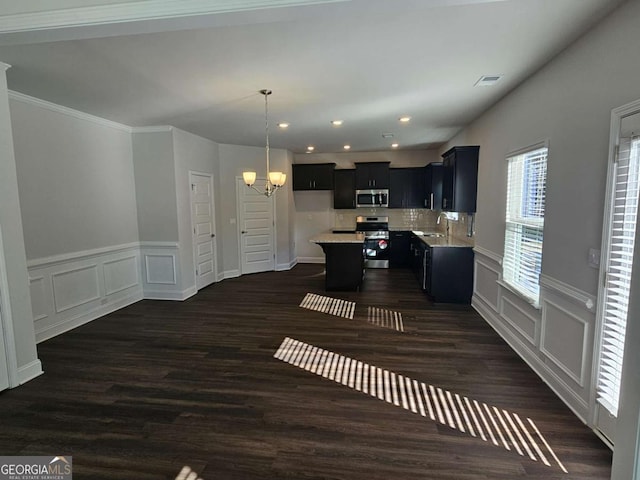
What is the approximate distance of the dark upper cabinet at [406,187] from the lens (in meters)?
7.42

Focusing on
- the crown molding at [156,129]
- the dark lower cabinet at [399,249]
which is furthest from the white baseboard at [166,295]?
the dark lower cabinet at [399,249]

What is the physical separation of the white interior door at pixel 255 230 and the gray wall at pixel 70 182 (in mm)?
2250

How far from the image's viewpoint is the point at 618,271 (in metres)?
1.98

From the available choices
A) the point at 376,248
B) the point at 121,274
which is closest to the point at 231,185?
the point at 121,274

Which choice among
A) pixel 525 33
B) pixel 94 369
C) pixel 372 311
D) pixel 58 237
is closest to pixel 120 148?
pixel 58 237

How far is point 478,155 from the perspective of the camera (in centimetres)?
456

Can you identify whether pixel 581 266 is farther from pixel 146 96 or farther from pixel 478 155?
pixel 146 96

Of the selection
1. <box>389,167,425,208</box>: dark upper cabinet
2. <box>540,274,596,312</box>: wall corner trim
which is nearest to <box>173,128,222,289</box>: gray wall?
<box>389,167,425,208</box>: dark upper cabinet

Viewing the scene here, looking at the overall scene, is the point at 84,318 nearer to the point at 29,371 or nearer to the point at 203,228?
the point at 29,371

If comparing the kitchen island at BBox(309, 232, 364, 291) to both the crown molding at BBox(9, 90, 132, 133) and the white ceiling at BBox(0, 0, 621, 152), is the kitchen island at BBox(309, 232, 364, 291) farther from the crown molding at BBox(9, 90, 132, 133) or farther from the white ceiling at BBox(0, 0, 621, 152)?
the crown molding at BBox(9, 90, 132, 133)

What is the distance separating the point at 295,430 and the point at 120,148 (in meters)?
4.72

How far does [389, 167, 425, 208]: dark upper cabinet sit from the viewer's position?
24.3 ft

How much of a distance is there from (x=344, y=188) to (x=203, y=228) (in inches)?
135

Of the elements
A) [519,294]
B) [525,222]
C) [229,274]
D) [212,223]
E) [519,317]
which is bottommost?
[229,274]
